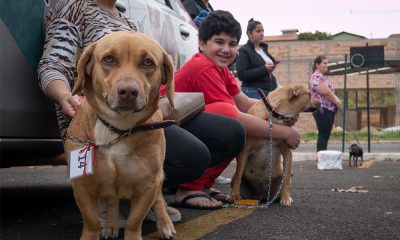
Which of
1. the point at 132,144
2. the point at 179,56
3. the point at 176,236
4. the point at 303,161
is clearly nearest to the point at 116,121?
the point at 132,144

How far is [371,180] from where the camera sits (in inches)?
235

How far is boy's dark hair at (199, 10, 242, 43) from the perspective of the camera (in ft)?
12.2

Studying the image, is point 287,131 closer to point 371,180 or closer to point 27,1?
point 27,1

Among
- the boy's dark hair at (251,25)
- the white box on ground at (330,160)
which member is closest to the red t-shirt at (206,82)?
the boy's dark hair at (251,25)

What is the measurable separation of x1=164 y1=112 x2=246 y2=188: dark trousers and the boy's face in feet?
1.53

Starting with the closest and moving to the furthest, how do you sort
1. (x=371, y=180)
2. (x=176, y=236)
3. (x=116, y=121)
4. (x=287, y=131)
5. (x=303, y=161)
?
(x=116, y=121), (x=176, y=236), (x=287, y=131), (x=371, y=180), (x=303, y=161)

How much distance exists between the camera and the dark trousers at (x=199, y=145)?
3036 millimetres

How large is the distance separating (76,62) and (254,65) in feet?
13.2

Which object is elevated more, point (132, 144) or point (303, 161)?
point (132, 144)

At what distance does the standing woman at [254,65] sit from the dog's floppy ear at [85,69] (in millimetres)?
4139

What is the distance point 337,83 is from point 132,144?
1208cm

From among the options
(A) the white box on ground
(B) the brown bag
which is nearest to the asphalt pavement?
(B) the brown bag

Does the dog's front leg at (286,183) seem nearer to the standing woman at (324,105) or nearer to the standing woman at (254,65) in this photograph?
the standing woman at (254,65)

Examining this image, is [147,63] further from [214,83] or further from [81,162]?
[214,83]
